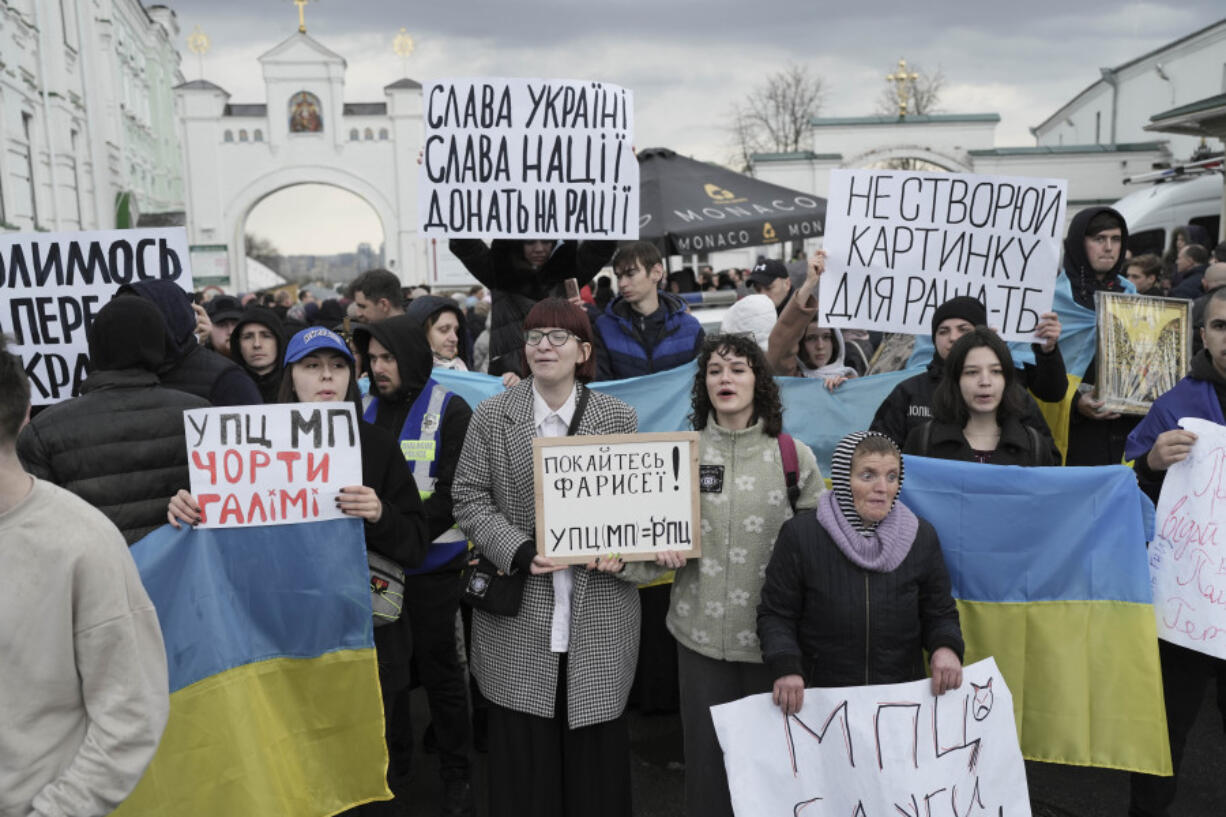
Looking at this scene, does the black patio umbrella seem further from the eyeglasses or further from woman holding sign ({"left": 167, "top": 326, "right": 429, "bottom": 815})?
the eyeglasses

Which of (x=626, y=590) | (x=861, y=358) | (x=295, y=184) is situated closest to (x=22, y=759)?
(x=626, y=590)

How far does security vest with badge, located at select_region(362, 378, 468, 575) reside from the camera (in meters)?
3.88

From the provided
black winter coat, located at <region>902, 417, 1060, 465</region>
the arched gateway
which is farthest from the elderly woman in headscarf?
the arched gateway

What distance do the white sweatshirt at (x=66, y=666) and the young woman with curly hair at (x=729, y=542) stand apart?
167cm

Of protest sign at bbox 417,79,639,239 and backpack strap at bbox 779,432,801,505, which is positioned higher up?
protest sign at bbox 417,79,639,239

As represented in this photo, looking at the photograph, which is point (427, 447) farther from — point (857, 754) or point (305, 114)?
point (305, 114)

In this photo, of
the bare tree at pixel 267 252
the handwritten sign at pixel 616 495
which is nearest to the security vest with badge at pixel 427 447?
the handwritten sign at pixel 616 495

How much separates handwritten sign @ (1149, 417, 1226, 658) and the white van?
50.2ft

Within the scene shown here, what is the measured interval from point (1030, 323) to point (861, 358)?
1.33 m

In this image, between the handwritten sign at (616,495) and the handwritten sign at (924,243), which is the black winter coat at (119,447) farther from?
the handwritten sign at (924,243)

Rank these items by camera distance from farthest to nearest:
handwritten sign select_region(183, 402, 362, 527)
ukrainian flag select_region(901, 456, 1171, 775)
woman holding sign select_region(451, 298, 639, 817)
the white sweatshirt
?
ukrainian flag select_region(901, 456, 1171, 775), woman holding sign select_region(451, 298, 639, 817), handwritten sign select_region(183, 402, 362, 527), the white sweatshirt

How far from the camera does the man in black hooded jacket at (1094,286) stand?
4.46 meters

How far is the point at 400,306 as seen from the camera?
5.64m

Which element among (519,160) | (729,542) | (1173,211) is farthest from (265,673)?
(1173,211)
